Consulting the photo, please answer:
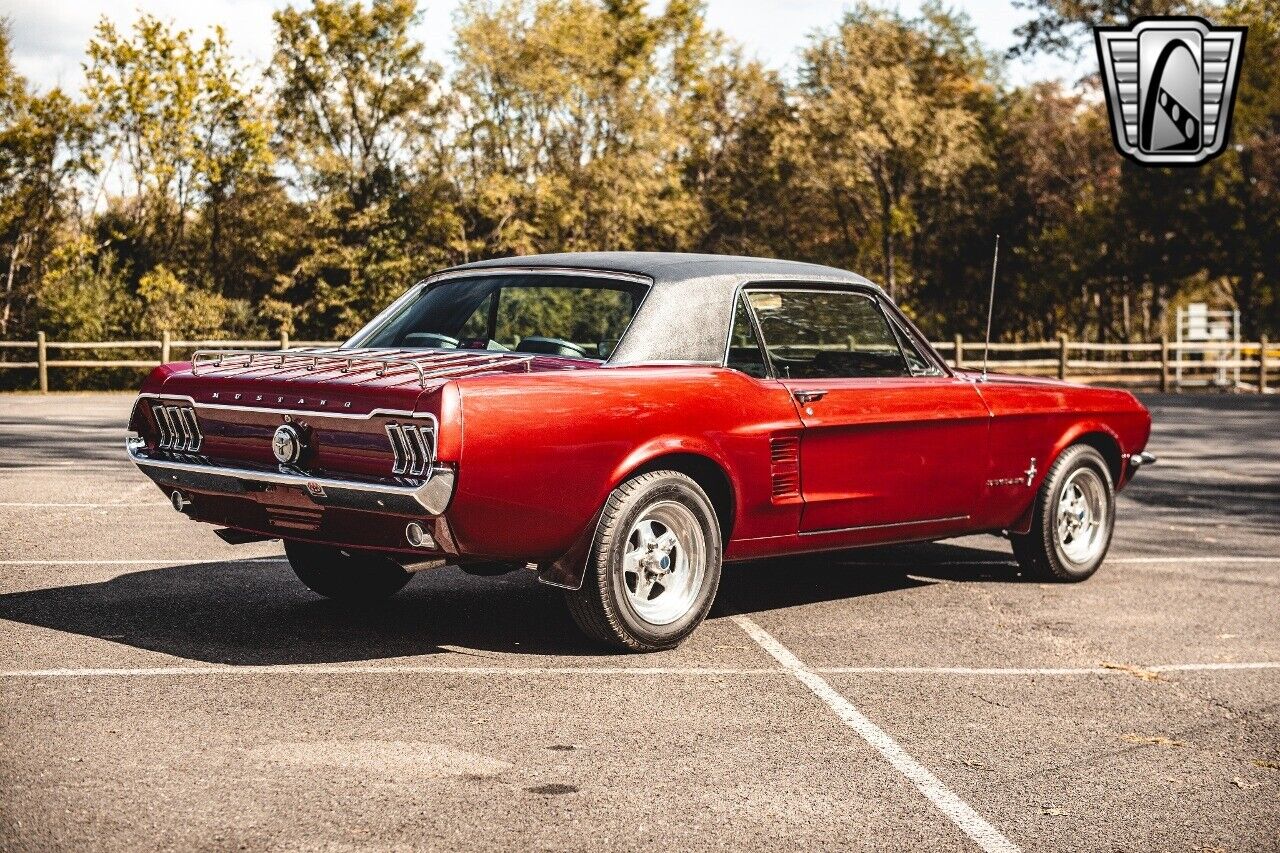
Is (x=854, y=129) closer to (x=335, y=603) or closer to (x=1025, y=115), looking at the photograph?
(x=1025, y=115)

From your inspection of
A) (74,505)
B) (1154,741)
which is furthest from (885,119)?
(1154,741)

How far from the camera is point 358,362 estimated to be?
246 inches

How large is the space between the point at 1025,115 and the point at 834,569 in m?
50.1

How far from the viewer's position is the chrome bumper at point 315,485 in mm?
5480

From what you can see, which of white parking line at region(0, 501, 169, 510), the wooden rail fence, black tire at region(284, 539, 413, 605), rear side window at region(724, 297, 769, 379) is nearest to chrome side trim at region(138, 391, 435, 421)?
black tire at region(284, 539, 413, 605)

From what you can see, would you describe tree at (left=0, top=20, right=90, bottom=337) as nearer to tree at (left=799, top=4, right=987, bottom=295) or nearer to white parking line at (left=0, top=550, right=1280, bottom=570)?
tree at (left=799, top=4, right=987, bottom=295)

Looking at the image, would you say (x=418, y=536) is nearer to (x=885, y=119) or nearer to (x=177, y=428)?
(x=177, y=428)

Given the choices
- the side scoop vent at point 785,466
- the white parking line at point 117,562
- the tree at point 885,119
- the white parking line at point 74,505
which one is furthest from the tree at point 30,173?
the side scoop vent at point 785,466

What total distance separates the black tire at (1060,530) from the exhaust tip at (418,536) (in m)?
3.86

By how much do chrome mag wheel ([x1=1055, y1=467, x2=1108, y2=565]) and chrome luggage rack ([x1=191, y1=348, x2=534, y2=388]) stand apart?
11.6 feet

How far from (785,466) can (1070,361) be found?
110 ft

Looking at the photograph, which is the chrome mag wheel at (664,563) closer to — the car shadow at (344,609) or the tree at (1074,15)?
the car shadow at (344,609)

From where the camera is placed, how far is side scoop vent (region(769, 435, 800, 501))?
669 centimetres

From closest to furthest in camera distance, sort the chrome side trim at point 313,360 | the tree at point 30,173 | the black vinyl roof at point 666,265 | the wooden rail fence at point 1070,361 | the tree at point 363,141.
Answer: the chrome side trim at point 313,360
the black vinyl roof at point 666,265
the wooden rail fence at point 1070,361
the tree at point 30,173
the tree at point 363,141
